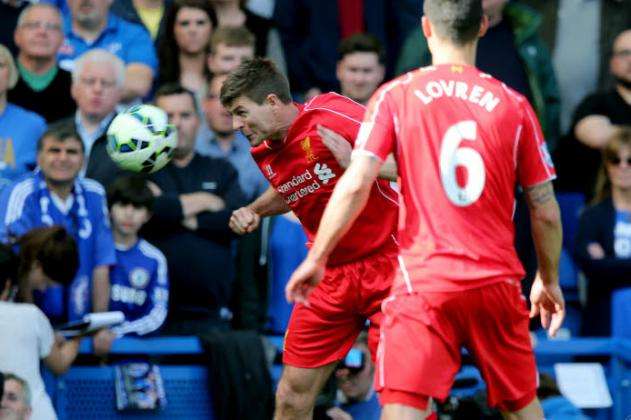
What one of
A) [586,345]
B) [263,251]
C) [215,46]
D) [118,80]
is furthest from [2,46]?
[586,345]

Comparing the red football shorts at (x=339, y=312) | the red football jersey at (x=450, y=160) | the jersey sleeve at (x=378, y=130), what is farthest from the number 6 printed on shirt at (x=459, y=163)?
the red football shorts at (x=339, y=312)

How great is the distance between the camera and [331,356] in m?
7.23

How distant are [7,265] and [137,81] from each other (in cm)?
275

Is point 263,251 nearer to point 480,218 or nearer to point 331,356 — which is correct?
point 331,356

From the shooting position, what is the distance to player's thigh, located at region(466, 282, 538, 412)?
5656 millimetres

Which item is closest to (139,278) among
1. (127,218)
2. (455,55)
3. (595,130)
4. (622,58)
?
(127,218)

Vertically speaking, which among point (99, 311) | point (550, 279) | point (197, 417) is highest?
point (550, 279)

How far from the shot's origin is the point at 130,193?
9227 mm

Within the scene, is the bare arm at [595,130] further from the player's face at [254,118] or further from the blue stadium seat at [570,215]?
the player's face at [254,118]

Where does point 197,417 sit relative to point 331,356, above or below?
below

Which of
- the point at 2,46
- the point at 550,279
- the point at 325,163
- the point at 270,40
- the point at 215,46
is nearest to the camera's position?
the point at 550,279

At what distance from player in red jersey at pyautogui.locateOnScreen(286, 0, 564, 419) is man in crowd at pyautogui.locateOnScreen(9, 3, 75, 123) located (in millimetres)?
5003

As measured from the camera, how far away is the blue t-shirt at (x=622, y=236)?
10.2m

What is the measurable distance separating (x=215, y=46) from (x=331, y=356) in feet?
12.8
